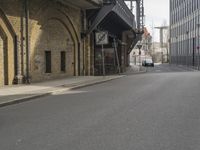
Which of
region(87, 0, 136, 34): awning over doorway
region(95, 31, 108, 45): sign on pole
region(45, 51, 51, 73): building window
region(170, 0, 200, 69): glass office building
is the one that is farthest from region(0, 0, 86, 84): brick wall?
region(170, 0, 200, 69): glass office building

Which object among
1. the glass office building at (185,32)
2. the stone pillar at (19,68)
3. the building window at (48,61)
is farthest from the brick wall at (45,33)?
the glass office building at (185,32)

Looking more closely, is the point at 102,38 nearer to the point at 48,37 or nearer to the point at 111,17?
the point at 48,37

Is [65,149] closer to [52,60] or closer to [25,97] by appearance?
[25,97]

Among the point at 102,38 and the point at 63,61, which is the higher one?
the point at 102,38

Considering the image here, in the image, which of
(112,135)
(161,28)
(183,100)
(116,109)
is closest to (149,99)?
(183,100)

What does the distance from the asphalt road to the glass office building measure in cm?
6129

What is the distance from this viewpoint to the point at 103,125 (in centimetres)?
1052

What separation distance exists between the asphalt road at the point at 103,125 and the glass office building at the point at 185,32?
61295 millimetres

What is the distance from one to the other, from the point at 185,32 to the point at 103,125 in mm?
84284

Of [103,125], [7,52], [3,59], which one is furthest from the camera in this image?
[7,52]

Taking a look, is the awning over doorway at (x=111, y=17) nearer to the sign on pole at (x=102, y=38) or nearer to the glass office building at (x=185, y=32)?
the sign on pole at (x=102, y=38)

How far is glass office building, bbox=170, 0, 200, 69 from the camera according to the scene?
81.6 metres

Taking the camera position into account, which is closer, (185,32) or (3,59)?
(3,59)

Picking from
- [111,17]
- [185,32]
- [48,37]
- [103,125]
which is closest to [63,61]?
[48,37]
